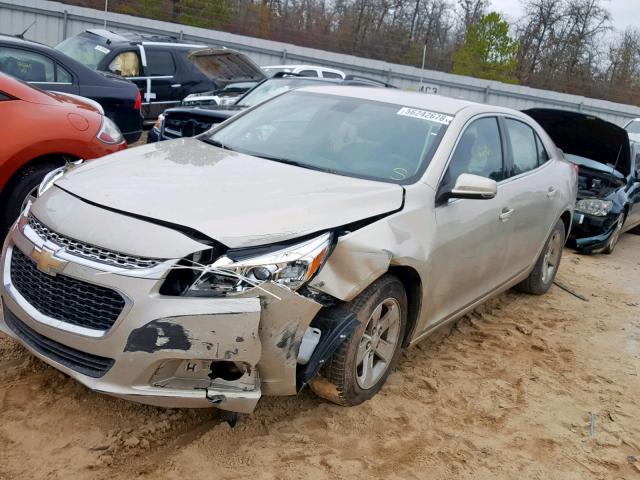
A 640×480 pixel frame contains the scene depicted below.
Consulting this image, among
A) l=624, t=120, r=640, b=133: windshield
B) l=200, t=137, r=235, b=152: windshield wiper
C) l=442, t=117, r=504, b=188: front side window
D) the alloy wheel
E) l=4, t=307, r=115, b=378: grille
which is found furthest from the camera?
l=624, t=120, r=640, b=133: windshield

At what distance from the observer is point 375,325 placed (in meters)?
3.51

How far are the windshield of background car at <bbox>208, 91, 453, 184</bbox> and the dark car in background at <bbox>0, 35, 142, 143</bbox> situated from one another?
384cm

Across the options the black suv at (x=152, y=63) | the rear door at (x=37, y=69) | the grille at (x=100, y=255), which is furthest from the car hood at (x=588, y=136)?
the black suv at (x=152, y=63)

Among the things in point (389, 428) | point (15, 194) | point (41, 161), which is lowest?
point (389, 428)

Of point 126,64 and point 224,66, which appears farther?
point 224,66

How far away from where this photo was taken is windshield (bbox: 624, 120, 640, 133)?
49.5ft

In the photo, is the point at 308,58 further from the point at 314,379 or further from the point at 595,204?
the point at 314,379

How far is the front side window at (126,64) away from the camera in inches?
442

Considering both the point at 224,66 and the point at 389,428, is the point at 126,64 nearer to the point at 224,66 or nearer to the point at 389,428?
the point at 224,66

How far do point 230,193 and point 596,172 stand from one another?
6.57 m

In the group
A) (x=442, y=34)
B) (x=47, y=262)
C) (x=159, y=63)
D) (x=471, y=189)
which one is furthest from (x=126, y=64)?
(x=442, y=34)

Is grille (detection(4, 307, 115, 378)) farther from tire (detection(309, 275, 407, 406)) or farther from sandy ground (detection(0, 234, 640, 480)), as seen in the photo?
tire (detection(309, 275, 407, 406))

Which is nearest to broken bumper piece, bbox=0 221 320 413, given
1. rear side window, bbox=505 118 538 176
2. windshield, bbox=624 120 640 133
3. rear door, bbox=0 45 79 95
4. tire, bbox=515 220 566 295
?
rear side window, bbox=505 118 538 176

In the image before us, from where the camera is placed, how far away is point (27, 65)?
293 inches
